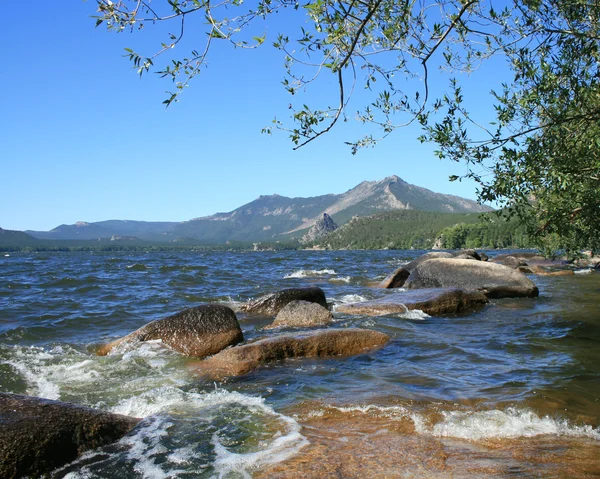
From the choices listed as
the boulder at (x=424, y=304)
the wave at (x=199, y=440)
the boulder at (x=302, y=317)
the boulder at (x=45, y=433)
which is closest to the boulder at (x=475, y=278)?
the boulder at (x=424, y=304)

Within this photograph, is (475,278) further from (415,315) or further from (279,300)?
(279,300)

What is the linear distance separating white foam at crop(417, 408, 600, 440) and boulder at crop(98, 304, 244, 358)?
18.2 feet

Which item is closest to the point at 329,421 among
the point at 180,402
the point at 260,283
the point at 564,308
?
the point at 180,402

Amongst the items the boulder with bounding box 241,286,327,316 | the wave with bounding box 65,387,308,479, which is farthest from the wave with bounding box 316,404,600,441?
the boulder with bounding box 241,286,327,316

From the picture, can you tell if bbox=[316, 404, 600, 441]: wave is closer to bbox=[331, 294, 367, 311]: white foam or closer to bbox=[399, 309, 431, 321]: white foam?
bbox=[399, 309, 431, 321]: white foam

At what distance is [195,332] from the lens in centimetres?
1045

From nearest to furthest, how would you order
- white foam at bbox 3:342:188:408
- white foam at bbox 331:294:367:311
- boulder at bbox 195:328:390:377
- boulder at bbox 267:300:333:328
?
1. white foam at bbox 3:342:188:408
2. boulder at bbox 195:328:390:377
3. boulder at bbox 267:300:333:328
4. white foam at bbox 331:294:367:311

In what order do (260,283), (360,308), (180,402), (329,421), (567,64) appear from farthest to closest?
(260,283)
(360,308)
(567,64)
(180,402)
(329,421)

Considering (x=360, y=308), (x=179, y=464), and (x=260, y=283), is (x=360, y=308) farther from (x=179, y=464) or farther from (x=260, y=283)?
(x=260, y=283)

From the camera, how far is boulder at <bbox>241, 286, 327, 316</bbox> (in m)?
15.1

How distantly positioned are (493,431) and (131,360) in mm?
7121

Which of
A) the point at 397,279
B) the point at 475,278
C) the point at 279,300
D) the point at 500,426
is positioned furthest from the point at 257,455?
the point at 397,279

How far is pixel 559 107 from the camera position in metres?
9.29

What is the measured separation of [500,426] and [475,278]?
44.9 feet
